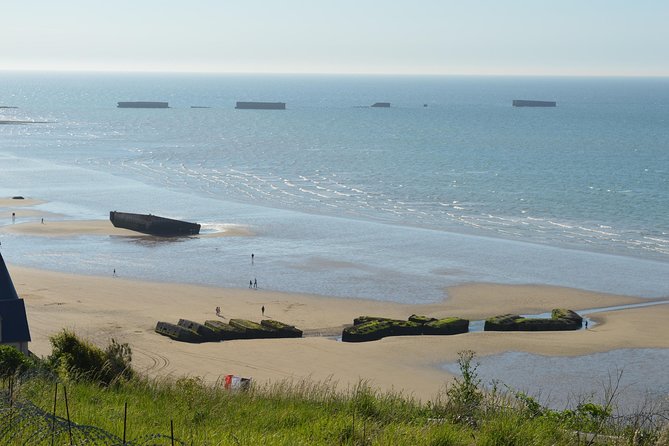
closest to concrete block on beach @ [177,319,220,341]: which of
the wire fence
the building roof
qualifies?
the building roof

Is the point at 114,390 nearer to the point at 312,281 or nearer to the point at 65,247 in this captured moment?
the point at 312,281

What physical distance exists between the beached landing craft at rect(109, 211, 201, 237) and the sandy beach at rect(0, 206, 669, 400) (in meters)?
15.4

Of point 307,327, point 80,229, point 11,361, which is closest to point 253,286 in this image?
point 307,327

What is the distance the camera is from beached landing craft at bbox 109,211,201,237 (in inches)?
2849

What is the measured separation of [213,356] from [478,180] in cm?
7253

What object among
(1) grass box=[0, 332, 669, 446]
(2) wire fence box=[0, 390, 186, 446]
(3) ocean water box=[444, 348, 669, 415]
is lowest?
(3) ocean water box=[444, 348, 669, 415]

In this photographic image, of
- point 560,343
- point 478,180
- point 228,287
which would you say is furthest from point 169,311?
point 478,180

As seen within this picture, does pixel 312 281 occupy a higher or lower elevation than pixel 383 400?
lower

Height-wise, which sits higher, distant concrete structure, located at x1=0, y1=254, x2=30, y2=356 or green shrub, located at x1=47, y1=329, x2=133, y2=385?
green shrub, located at x1=47, y1=329, x2=133, y2=385

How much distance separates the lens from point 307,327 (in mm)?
45906

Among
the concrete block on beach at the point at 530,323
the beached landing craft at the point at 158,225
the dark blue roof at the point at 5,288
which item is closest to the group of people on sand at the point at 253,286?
the beached landing craft at the point at 158,225

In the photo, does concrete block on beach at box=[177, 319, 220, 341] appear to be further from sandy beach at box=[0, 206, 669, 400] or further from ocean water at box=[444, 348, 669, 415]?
ocean water at box=[444, 348, 669, 415]

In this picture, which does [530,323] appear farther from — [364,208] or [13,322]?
[364,208]

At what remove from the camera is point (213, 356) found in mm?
40594
